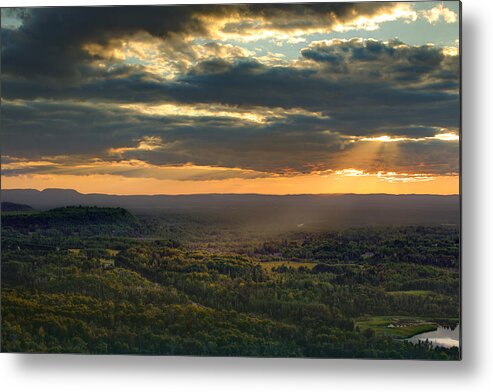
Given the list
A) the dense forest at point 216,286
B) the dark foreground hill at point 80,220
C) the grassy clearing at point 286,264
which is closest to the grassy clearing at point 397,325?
the dense forest at point 216,286

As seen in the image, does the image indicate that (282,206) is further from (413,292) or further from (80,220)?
(80,220)

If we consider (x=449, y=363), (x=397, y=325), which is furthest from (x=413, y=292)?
(x=449, y=363)

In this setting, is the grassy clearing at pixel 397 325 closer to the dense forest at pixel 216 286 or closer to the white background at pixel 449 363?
the dense forest at pixel 216 286

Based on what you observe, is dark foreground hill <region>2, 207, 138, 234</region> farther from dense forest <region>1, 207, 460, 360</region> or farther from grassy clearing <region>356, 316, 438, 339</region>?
grassy clearing <region>356, 316, 438, 339</region>

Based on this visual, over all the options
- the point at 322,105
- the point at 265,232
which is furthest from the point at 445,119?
the point at 265,232

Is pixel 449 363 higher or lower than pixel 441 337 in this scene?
lower

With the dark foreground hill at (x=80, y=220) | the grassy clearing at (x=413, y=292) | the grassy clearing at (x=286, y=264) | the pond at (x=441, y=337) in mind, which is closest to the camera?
the pond at (x=441, y=337)
